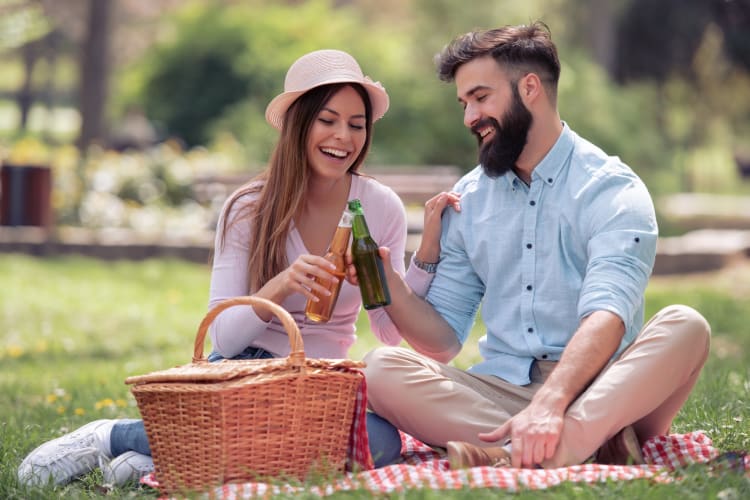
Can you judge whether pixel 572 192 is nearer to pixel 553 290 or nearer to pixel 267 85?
pixel 553 290

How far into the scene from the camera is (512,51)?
13.5ft

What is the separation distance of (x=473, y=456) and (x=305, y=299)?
3.46 ft

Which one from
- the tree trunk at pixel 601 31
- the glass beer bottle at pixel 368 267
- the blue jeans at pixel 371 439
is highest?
the tree trunk at pixel 601 31

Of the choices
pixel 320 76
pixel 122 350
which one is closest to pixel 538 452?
pixel 320 76

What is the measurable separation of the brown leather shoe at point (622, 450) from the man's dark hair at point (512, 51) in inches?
49.8

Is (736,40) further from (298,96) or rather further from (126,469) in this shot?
(126,469)

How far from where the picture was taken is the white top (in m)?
4.13

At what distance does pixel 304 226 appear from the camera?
4.38 meters

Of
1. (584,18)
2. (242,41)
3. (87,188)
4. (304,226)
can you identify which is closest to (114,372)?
(304,226)

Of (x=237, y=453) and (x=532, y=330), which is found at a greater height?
(x=532, y=330)

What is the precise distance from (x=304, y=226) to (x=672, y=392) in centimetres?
150

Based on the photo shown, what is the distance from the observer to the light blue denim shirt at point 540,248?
3.86 metres

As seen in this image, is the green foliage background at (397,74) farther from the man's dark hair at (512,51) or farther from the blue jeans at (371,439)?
the blue jeans at (371,439)

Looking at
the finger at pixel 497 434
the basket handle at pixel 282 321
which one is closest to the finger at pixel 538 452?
the finger at pixel 497 434
